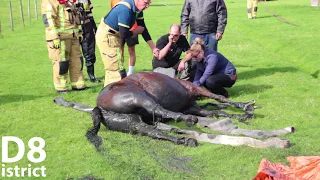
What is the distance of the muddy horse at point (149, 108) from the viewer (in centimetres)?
625

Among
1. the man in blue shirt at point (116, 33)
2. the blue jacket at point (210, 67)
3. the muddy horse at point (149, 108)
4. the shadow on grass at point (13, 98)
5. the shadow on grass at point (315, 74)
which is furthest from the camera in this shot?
the shadow on grass at point (315, 74)

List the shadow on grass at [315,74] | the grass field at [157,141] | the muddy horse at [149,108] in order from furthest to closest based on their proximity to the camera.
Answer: the shadow on grass at [315,74] → the muddy horse at [149,108] → the grass field at [157,141]

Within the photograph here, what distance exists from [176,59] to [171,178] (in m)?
4.82

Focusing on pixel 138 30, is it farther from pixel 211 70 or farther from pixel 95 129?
pixel 95 129

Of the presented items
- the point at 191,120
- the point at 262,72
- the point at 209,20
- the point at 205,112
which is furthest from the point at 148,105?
the point at 262,72

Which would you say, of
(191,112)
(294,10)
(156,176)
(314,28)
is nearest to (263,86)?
(191,112)

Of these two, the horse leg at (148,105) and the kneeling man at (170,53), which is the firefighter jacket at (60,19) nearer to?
Answer: the kneeling man at (170,53)

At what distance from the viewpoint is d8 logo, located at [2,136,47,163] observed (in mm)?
5801

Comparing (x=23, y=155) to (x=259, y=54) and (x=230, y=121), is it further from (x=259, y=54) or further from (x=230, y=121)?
A: (x=259, y=54)

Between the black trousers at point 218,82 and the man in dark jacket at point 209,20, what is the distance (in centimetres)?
143

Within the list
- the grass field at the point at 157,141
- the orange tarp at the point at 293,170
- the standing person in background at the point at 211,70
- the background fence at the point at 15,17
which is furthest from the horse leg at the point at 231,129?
the background fence at the point at 15,17

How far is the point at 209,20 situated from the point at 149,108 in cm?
421

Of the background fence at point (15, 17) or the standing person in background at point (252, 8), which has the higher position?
the standing person in background at point (252, 8)

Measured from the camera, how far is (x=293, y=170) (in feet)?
16.3
